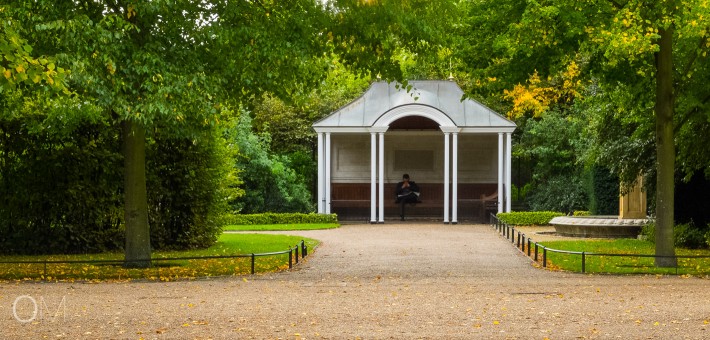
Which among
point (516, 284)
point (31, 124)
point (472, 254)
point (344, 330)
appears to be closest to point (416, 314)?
point (344, 330)

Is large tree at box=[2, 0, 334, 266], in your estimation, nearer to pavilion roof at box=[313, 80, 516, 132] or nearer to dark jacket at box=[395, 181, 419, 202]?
pavilion roof at box=[313, 80, 516, 132]

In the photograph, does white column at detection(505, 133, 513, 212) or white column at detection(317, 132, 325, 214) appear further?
white column at detection(317, 132, 325, 214)

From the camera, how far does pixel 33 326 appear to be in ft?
36.9

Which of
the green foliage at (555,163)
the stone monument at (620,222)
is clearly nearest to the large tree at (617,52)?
the stone monument at (620,222)

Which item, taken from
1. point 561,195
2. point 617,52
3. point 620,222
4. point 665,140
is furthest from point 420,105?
point 617,52

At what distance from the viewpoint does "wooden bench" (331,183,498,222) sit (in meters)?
39.4

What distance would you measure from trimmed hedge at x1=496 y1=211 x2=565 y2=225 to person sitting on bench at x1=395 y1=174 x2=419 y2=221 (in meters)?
3.66

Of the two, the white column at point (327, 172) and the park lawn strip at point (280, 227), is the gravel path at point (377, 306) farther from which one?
the white column at point (327, 172)

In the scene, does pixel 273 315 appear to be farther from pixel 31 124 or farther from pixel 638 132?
pixel 638 132

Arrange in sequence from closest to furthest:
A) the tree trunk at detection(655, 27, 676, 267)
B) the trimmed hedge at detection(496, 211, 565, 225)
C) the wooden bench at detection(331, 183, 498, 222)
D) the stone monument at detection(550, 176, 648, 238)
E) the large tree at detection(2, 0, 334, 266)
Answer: the large tree at detection(2, 0, 334, 266) < the tree trunk at detection(655, 27, 676, 267) < the stone monument at detection(550, 176, 648, 238) < the trimmed hedge at detection(496, 211, 565, 225) < the wooden bench at detection(331, 183, 498, 222)

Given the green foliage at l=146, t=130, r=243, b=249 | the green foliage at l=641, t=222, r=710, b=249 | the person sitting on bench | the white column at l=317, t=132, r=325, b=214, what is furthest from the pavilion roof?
the green foliage at l=146, t=130, r=243, b=249

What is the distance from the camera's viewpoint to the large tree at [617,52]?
17.0 meters

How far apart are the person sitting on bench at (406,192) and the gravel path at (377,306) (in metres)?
18.7

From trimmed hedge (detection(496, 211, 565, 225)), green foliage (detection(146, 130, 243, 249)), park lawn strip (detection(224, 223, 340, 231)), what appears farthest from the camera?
trimmed hedge (detection(496, 211, 565, 225))
